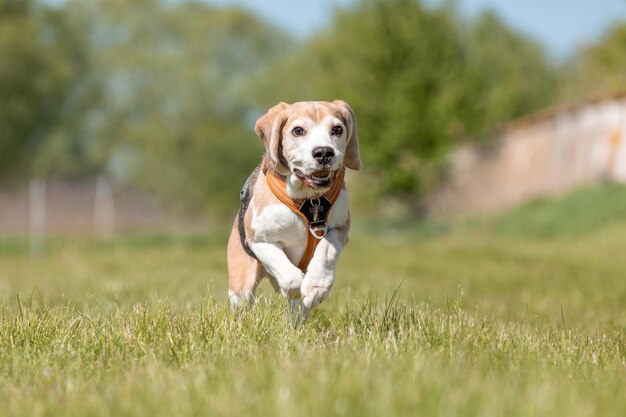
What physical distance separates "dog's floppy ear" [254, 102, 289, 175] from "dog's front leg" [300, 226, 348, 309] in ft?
1.72

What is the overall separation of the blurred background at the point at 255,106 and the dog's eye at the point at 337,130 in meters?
17.8

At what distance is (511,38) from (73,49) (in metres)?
24.4

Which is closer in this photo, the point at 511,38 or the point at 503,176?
the point at 503,176

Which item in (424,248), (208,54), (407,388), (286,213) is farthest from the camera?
(208,54)

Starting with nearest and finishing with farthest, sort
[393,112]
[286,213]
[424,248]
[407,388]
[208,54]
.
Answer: [407,388], [286,213], [424,248], [393,112], [208,54]

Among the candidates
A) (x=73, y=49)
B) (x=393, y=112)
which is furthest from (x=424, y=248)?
(x=73, y=49)

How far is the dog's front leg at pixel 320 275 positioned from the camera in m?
4.57

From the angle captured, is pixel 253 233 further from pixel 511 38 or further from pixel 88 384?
pixel 511 38

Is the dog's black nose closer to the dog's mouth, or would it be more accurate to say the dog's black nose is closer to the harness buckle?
the dog's mouth

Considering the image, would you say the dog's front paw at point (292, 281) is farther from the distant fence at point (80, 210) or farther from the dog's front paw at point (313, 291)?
the distant fence at point (80, 210)

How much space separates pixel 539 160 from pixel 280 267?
2094cm

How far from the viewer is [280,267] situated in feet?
15.6

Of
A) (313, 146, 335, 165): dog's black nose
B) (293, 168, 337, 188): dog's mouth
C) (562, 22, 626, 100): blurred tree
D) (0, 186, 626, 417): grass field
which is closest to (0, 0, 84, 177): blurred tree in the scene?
(562, 22, 626, 100): blurred tree

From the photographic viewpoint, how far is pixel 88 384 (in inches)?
138
